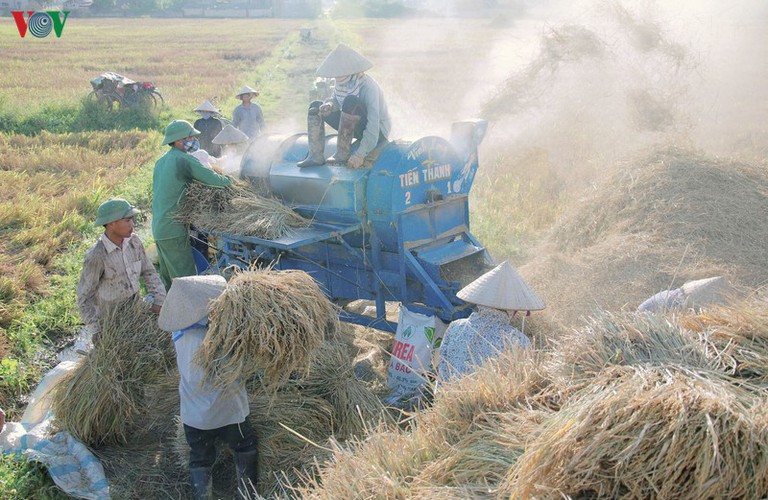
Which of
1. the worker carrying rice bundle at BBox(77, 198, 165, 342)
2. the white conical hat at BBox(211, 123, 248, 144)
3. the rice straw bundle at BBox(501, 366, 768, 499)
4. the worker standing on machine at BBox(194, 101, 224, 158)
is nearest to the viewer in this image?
the rice straw bundle at BBox(501, 366, 768, 499)

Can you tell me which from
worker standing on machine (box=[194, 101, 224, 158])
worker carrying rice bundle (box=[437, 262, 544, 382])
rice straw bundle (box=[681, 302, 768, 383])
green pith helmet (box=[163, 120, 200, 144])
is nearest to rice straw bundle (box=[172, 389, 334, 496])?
worker carrying rice bundle (box=[437, 262, 544, 382])

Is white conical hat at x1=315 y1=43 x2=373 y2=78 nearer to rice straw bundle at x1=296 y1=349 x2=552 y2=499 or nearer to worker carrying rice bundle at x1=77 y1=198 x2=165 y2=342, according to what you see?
worker carrying rice bundle at x1=77 y1=198 x2=165 y2=342

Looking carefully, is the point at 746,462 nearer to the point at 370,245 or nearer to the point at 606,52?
the point at 370,245

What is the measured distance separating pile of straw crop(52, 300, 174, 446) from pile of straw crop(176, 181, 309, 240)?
1.28 metres

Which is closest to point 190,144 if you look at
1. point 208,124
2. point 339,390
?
point 208,124

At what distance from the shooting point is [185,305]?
12.1 ft

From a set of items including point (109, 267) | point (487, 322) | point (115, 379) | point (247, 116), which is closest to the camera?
point (487, 322)

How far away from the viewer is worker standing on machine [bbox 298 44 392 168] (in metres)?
5.78

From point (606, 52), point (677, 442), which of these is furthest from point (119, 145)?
point (677, 442)

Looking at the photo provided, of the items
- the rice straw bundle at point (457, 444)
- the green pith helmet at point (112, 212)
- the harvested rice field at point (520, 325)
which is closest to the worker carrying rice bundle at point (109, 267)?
the green pith helmet at point (112, 212)

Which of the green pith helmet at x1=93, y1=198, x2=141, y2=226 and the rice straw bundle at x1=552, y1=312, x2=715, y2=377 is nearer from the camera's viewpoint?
the rice straw bundle at x1=552, y1=312, x2=715, y2=377

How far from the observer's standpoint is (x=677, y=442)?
7.14 feet

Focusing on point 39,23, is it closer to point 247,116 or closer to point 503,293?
point 247,116

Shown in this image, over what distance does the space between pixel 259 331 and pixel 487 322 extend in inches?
56.0
